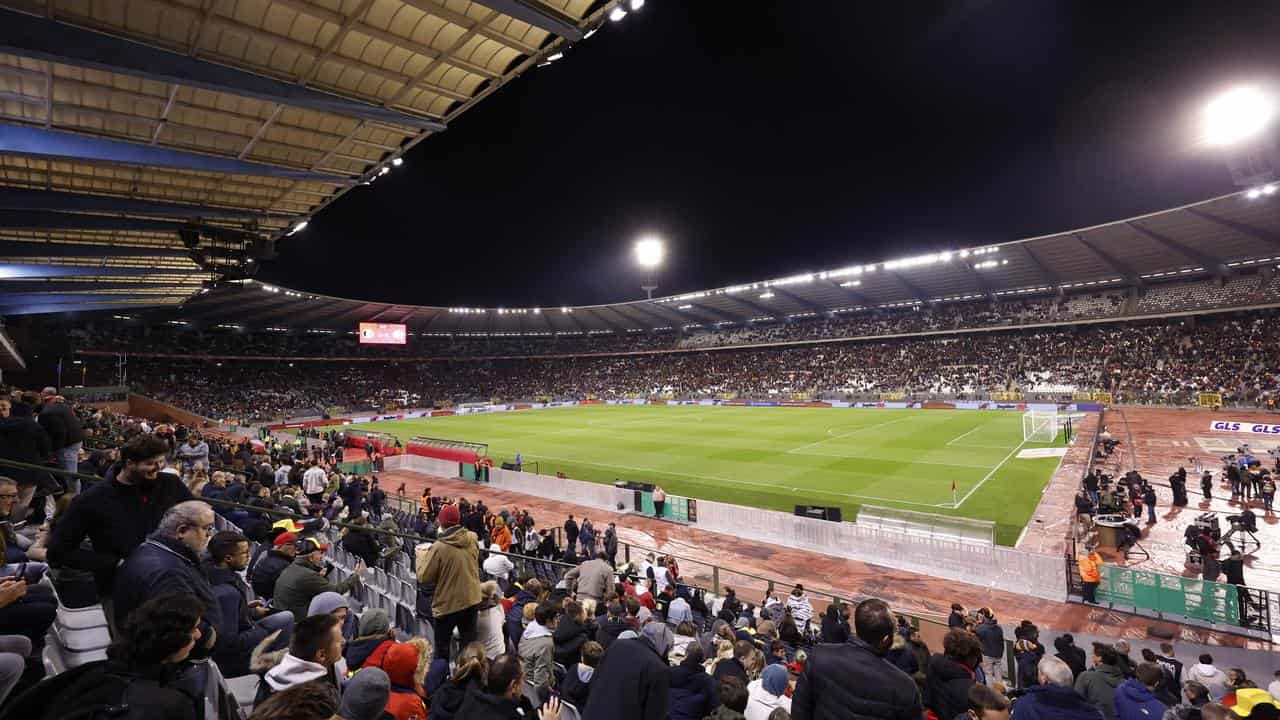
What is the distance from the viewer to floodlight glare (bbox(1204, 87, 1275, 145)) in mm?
29391

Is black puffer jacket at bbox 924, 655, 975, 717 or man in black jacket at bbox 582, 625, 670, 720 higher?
man in black jacket at bbox 582, 625, 670, 720

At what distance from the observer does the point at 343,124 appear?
11344mm

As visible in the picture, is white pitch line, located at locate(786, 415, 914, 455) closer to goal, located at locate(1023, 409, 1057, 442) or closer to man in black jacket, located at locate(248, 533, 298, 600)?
goal, located at locate(1023, 409, 1057, 442)

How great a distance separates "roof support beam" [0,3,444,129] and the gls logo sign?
3873 centimetres

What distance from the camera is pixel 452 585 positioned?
17.6 ft

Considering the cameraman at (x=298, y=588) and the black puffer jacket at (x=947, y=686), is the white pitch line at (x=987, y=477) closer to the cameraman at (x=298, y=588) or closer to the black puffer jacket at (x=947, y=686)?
the black puffer jacket at (x=947, y=686)

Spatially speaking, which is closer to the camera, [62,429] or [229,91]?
[62,429]

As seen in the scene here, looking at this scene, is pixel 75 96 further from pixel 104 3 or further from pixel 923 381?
pixel 923 381

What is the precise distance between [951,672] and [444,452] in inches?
1057

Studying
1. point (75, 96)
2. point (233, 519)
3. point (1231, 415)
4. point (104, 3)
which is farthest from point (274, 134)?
point (1231, 415)

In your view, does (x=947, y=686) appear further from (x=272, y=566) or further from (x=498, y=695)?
(x=272, y=566)

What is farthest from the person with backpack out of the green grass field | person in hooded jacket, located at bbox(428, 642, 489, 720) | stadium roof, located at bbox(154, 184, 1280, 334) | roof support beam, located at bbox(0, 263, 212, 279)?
stadium roof, located at bbox(154, 184, 1280, 334)

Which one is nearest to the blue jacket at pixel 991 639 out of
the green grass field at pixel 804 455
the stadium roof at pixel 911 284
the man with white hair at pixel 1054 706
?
the man with white hair at pixel 1054 706

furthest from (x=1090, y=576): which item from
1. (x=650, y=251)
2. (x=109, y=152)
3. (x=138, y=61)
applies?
(x=650, y=251)
